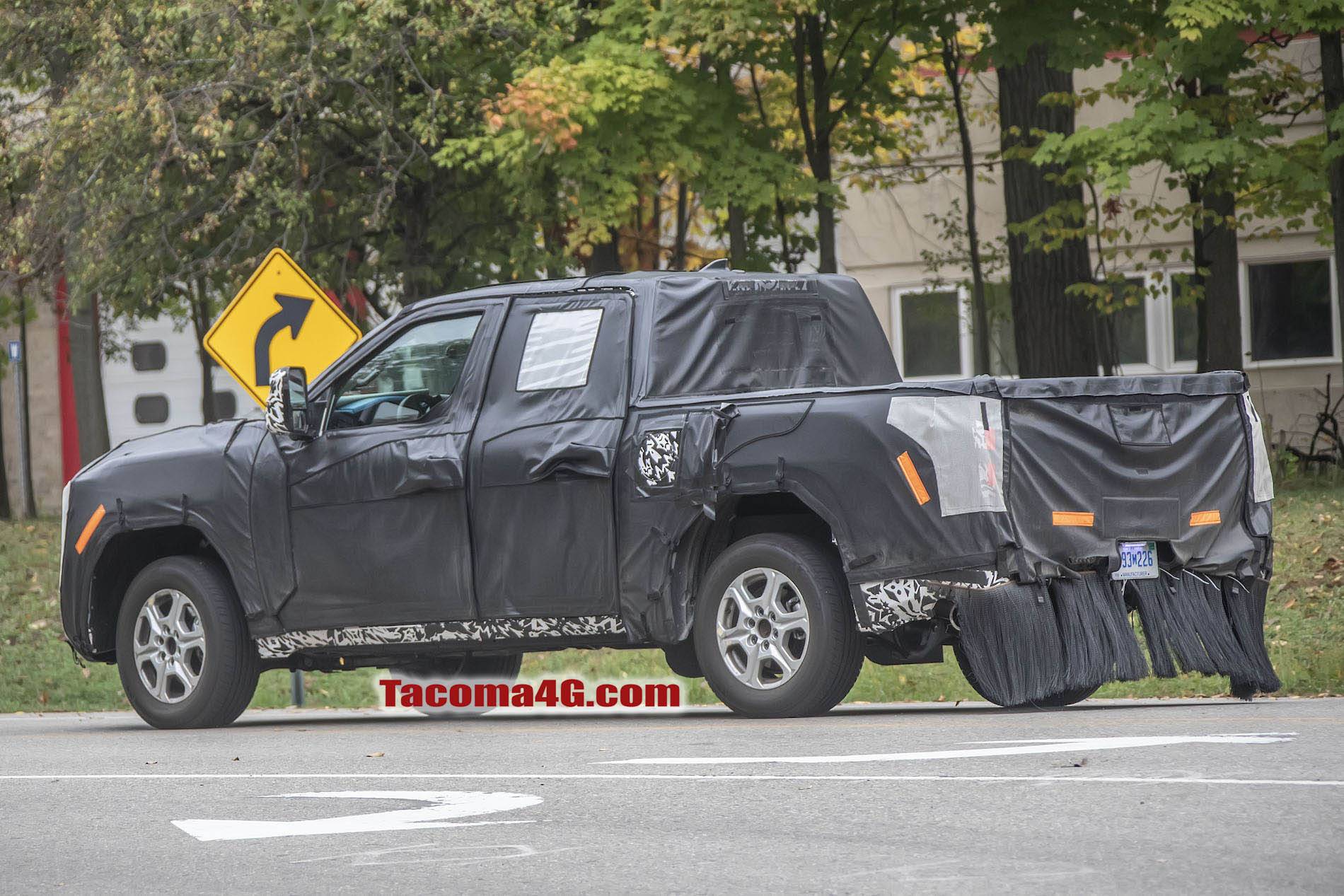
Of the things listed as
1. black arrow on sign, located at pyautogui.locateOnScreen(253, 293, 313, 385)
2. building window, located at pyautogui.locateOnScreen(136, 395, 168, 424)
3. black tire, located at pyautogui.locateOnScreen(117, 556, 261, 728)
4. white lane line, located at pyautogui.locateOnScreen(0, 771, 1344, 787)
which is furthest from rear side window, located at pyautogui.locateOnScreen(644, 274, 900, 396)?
building window, located at pyautogui.locateOnScreen(136, 395, 168, 424)

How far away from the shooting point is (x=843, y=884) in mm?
5180

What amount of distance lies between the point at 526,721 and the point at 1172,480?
346 centimetres

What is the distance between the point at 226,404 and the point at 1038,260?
844 inches

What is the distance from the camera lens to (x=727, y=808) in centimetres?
656

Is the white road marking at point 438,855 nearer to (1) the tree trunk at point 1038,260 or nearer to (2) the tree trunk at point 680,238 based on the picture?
(1) the tree trunk at point 1038,260

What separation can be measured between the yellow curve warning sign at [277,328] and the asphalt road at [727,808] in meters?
4.48

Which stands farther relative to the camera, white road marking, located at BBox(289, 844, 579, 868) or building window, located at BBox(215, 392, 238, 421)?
building window, located at BBox(215, 392, 238, 421)

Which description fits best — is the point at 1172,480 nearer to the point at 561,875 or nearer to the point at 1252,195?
the point at 561,875

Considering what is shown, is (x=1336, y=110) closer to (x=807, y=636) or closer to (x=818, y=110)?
(x=818, y=110)

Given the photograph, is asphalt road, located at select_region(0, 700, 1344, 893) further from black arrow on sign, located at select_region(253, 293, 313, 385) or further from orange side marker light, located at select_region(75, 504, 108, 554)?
black arrow on sign, located at select_region(253, 293, 313, 385)

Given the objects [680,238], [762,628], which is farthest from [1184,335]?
[762,628]

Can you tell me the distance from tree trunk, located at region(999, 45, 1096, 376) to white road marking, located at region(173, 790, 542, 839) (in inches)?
A: 572

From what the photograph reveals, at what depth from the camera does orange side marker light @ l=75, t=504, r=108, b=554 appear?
11.1 meters

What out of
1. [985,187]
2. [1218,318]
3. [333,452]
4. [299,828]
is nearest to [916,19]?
[1218,318]
